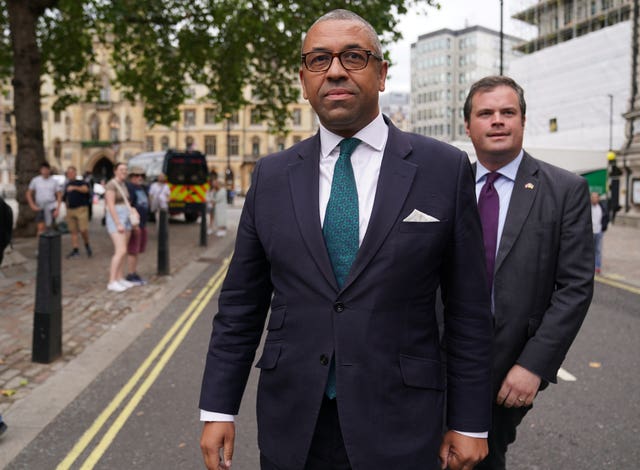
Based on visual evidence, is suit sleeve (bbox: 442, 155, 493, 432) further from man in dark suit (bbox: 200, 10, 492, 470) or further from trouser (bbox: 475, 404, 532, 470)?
trouser (bbox: 475, 404, 532, 470)

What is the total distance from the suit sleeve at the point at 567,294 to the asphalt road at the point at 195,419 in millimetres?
1658

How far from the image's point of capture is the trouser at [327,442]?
1.88 meters

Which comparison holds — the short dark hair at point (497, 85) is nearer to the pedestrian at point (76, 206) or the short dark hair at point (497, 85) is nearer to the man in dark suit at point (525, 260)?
the man in dark suit at point (525, 260)

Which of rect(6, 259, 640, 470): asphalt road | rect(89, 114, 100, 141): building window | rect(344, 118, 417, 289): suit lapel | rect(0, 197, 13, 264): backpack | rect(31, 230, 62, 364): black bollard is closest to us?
rect(344, 118, 417, 289): suit lapel

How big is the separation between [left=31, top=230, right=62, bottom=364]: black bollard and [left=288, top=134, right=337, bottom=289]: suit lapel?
15.1ft

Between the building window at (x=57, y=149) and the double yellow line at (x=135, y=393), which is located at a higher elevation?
the building window at (x=57, y=149)

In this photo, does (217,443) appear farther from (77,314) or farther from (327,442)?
(77,314)

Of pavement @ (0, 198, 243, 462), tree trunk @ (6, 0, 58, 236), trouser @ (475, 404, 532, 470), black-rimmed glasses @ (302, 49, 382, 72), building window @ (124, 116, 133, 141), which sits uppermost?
building window @ (124, 116, 133, 141)

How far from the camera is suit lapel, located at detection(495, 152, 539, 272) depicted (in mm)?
2469

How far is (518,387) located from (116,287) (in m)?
8.27

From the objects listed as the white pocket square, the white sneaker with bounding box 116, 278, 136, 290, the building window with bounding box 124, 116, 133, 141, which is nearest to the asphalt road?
the white pocket square

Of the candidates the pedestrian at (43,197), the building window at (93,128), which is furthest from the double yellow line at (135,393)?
the building window at (93,128)

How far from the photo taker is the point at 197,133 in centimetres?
7819

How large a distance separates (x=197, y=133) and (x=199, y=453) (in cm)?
7701
